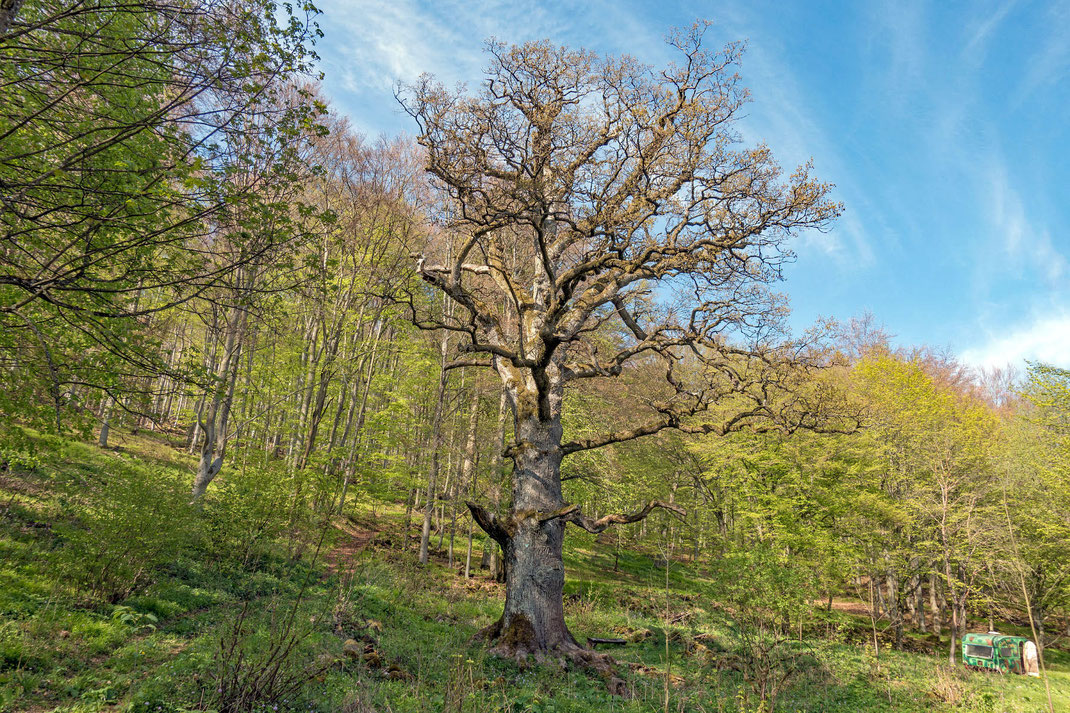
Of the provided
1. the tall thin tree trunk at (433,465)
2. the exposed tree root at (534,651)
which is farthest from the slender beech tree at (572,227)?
the tall thin tree trunk at (433,465)

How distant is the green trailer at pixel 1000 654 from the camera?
18.0m

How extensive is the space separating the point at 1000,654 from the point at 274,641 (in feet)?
77.9

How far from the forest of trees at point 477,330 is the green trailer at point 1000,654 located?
6.53 feet

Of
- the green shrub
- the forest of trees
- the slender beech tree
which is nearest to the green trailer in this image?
the forest of trees

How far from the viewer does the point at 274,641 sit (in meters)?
4.67

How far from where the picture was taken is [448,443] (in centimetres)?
1834

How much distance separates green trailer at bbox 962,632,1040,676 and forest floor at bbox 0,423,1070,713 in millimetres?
2637

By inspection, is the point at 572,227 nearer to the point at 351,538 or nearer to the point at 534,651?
the point at 534,651

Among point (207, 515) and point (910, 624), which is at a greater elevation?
point (207, 515)

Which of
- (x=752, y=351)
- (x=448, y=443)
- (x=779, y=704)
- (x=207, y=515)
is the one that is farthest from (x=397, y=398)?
(x=779, y=704)

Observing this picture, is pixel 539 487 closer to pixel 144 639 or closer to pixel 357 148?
pixel 144 639

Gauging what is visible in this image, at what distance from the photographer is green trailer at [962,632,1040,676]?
59.1 ft

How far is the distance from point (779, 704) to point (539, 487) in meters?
4.73

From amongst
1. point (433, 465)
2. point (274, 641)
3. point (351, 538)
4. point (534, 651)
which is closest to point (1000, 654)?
point (534, 651)
